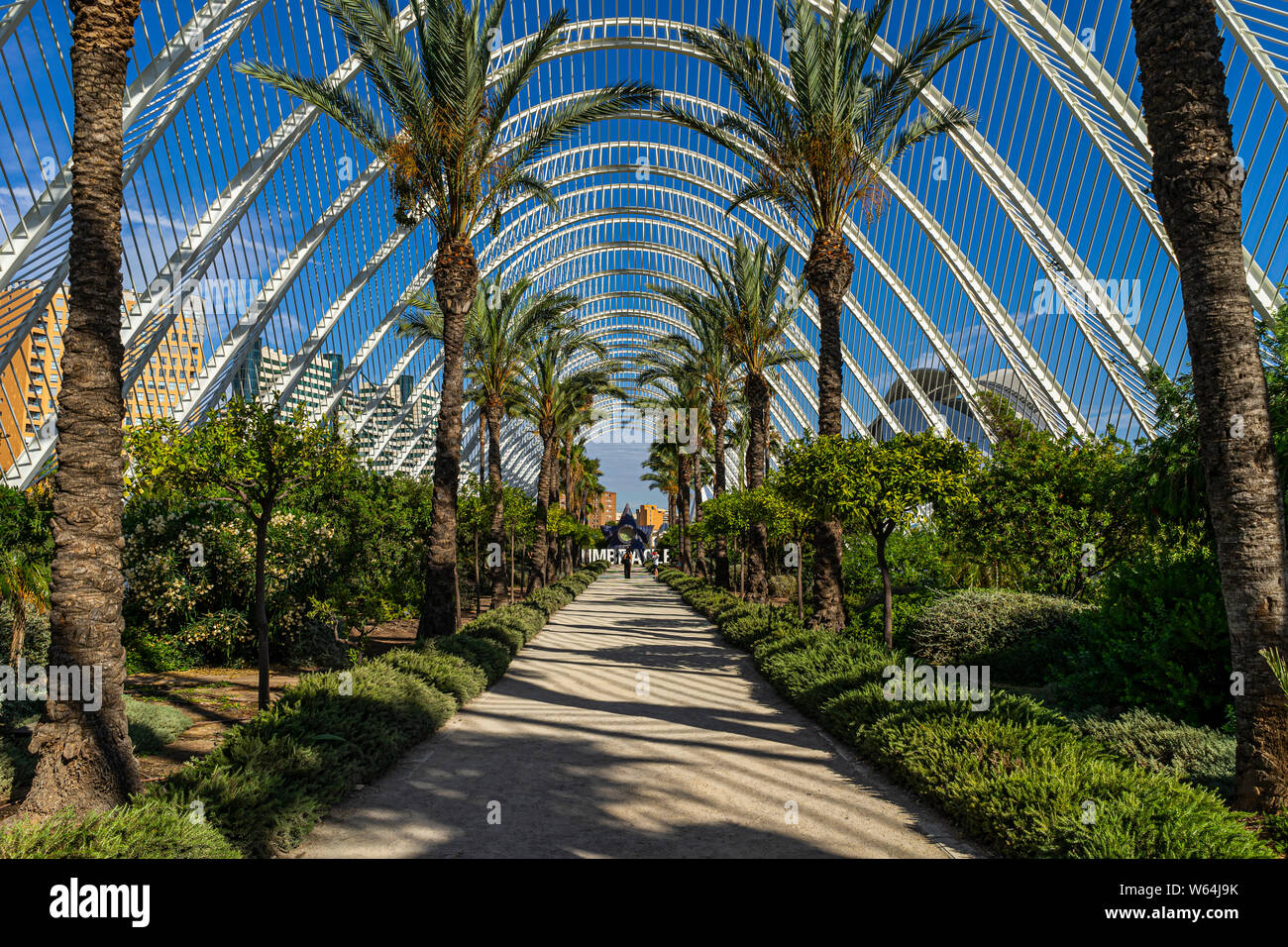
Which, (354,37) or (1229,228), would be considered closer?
(1229,228)

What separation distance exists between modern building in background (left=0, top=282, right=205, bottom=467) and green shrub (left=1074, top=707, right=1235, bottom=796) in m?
15.6

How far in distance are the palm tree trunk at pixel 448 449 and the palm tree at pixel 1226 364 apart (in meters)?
10.6

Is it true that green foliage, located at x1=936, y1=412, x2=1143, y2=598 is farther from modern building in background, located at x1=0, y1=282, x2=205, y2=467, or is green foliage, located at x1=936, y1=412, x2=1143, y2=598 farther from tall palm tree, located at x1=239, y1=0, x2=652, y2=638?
modern building in background, located at x1=0, y1=282, x2=205, y2=467

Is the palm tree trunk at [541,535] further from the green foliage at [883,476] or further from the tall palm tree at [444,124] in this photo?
the green foliage at [883,476]

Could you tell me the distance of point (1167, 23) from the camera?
578cm

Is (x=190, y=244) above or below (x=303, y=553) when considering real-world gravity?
above

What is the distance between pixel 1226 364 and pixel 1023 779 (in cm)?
313

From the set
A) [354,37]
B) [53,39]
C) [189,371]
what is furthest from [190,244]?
[354,37]

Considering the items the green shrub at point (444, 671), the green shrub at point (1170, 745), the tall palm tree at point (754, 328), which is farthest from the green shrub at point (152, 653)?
the tall palm tree at point (754, 328)

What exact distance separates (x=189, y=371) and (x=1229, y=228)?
2506 centimetres

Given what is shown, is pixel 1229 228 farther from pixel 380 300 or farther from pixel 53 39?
pixel 380 300

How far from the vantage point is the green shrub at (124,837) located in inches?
165

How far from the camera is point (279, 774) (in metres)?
5.89
